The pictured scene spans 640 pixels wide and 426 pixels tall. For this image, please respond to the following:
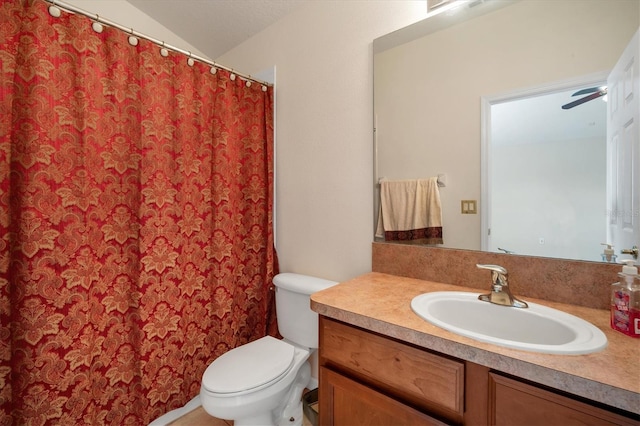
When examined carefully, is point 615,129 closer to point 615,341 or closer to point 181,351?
point 615,341

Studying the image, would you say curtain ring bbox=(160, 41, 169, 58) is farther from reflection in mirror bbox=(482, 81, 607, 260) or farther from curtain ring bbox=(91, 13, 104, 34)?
reflection in mirror bbox=(482, 81, 607, 260)

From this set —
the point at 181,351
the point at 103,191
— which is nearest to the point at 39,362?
the point at 181,351

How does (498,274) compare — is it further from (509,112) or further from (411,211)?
(509,112)

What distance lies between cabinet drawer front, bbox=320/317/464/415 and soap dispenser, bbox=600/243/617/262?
25.6 inches

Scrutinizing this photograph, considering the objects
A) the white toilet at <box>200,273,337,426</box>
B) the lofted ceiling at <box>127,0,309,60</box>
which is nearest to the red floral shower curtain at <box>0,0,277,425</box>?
the white toilet at <box>200,273,337,426</box>

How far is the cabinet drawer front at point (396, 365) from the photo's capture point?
2.30 feet

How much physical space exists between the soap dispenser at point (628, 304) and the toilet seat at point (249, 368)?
1177 mm

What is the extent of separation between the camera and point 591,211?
92cm

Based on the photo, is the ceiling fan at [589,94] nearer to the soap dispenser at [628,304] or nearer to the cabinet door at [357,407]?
the soap dispenser at [628,304]

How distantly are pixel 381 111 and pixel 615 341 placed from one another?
1.16 m

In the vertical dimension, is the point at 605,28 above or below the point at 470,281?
above

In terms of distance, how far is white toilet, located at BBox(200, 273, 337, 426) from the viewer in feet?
3.78

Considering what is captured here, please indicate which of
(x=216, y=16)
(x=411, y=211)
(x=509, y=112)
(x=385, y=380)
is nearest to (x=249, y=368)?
(x=385, y=380)

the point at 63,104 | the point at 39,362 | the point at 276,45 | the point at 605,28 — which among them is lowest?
the point at 39,362
